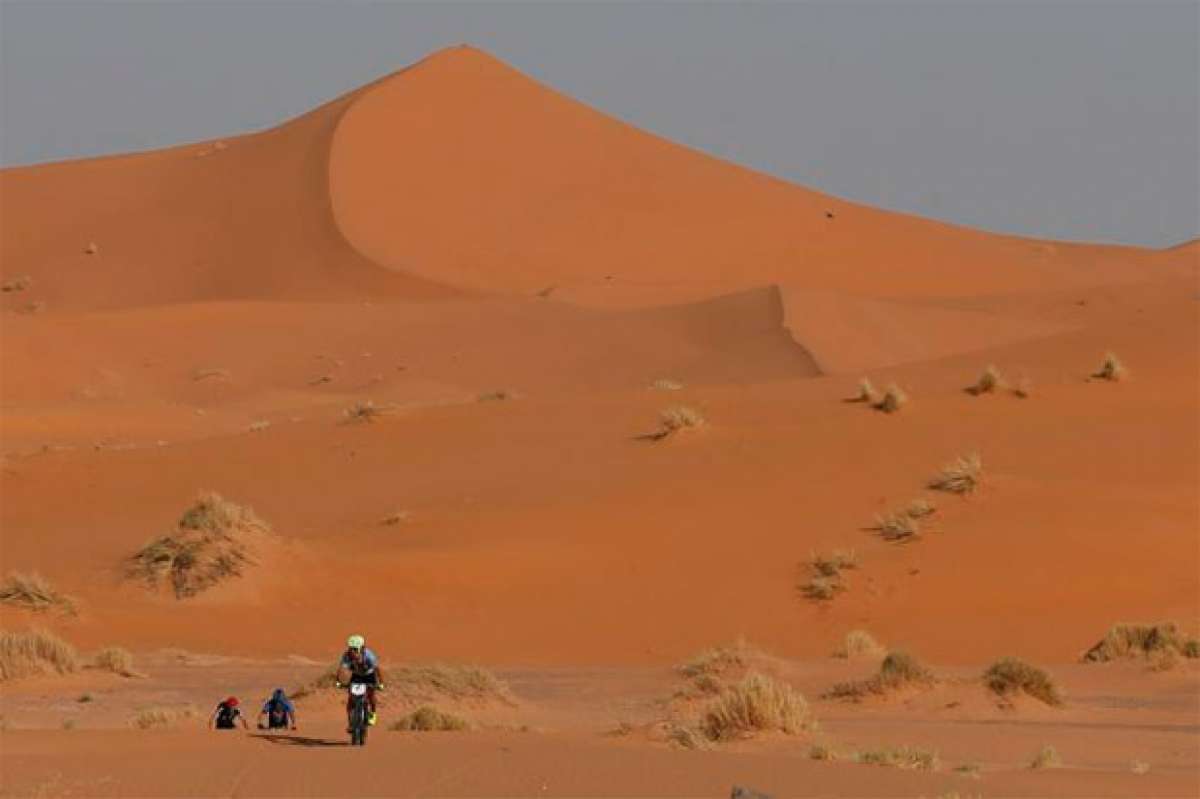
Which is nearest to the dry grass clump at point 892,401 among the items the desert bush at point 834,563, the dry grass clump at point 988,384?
the dry grass clump at point 988,384

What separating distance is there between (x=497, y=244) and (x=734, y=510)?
129 ft

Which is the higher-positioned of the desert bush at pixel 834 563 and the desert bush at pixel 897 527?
the desert bush at pixel 897 527

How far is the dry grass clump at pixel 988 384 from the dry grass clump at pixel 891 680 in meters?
11.4

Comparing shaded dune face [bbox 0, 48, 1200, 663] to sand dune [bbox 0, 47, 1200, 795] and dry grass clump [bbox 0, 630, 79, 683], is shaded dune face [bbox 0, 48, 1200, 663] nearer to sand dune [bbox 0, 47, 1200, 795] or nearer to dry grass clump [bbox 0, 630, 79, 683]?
sand dune [bbox 0, 47, 1200, 795]

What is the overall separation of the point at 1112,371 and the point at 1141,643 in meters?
9.99

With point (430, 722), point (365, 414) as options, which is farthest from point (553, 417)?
point (430, 722)

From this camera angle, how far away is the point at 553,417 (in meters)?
31.1

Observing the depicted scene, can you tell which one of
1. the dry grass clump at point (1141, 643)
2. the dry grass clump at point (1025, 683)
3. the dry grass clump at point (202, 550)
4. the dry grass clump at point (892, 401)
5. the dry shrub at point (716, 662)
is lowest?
the dry grass clump at point (1025, 683)

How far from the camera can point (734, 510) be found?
26.1m

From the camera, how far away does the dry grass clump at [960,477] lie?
26.0 metres

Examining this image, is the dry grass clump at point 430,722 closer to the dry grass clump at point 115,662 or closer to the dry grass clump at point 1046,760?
the dry grass clump at point 1046,760

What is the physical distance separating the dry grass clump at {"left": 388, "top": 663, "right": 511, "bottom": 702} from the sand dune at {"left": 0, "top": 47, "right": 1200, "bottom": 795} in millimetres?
1189

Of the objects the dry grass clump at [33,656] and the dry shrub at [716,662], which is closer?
the dry grass clump at [33,656]

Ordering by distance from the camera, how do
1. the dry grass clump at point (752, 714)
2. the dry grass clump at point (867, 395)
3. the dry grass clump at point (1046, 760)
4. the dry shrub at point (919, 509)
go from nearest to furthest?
1. the dry grass clump at point (1046, 760)
2. the dry grass clump at point (752, 714)
3. the dry shrub at point (919, 509)
4. the dry grass clump at point (867, 395)
